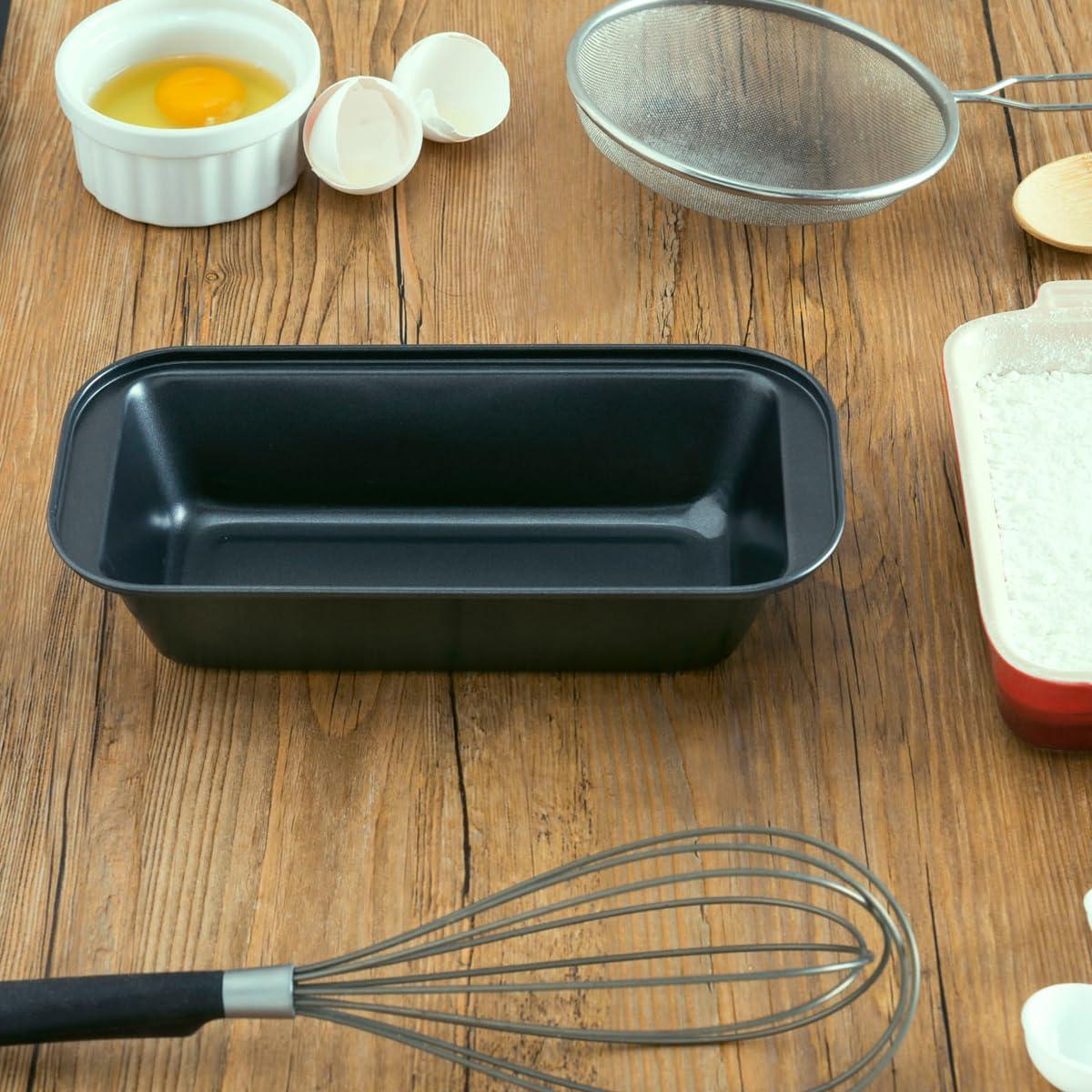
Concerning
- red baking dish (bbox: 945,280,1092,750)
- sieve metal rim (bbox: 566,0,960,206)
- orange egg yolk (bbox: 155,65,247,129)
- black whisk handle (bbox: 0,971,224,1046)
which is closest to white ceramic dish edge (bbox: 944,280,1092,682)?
red baking dish (bbox: 945,280,1092,750)

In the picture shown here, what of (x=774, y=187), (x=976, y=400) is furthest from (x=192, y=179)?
(x=976, y=400)

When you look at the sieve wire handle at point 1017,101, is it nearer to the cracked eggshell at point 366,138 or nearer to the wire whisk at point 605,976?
the cracked eggshell at point 366,138

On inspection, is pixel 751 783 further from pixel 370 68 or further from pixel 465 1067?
pixel 370 68

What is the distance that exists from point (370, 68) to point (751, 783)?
0.69 m

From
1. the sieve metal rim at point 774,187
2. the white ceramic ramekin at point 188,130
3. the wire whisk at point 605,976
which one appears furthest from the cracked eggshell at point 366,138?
the wire whisk at point 605,976

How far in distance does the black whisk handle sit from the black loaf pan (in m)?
0.20

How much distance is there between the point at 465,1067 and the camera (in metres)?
0.64

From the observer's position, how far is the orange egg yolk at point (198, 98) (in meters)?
0.97

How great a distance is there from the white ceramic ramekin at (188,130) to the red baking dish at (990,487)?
19.8 inches

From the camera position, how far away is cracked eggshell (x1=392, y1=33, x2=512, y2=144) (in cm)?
104

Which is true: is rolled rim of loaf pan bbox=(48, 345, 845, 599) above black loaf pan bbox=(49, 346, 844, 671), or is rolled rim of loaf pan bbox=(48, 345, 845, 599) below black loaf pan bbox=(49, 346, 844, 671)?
above

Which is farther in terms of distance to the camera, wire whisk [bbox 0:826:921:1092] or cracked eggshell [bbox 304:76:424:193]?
cracked eggshell [bbox 304:76:424:193]

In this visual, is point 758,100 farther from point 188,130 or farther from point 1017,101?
point 188,130

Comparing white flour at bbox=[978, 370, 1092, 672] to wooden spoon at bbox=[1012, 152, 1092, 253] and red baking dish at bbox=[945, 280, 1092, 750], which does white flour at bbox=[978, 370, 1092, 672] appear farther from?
wooden spoon at bbox=[1012, 152, 1092, 253]
